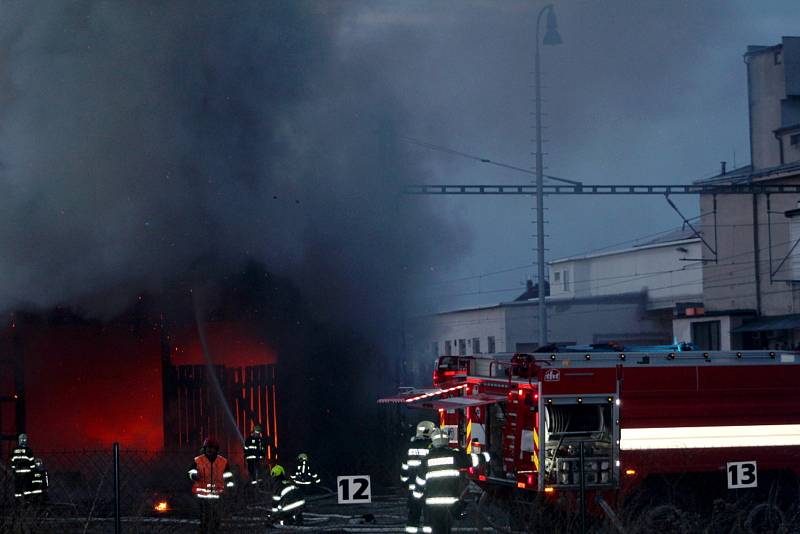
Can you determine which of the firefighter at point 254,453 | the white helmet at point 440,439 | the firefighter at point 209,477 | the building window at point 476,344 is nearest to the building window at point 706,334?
the building window at point 476,344

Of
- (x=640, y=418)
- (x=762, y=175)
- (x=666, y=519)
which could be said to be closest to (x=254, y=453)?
(x=640, y=418)

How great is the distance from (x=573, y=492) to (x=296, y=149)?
11026 mm

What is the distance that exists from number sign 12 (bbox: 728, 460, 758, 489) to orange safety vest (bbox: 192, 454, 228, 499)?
5.29 m

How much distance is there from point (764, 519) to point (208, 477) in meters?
6.05

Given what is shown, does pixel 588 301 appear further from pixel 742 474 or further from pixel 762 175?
pixel 742 474

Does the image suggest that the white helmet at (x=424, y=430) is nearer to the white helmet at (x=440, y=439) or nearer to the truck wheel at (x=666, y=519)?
the white helmet at (x=440, y=439)

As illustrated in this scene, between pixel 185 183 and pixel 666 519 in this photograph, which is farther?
pixel 185 183

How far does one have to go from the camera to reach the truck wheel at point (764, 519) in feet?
38.5

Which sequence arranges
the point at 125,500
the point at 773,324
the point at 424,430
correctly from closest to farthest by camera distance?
the point at 424,430 → the point at 125,500 → the point at 773,324

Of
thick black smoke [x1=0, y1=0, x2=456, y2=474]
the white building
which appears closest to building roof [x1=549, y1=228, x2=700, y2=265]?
the white building

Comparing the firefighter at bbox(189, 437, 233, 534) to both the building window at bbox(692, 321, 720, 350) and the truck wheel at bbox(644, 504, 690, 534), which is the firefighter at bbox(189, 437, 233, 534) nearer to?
the truck wheel at bbox(644, 504, 690, 534)

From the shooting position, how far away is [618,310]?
161ft

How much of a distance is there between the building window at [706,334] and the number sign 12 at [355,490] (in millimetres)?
30101

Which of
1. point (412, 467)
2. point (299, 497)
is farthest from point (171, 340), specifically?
point (412, 467)
